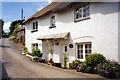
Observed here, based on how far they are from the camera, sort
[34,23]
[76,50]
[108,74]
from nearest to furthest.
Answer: [108,74], [76,50], [34,23]

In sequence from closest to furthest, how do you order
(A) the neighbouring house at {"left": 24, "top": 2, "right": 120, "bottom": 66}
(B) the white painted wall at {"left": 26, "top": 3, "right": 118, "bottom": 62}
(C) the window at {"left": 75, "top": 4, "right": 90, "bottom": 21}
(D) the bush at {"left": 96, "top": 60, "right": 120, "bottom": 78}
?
1. (D) the bush at {"left": 96, "top": 60, "right": 120, "bottom": 78}
2. (B) the white painted wall at {"left": 26, "top": 3, "right": 118, "bottom": 62}
3. (A) the neighbouring house at {"left": 24, "top": 2, "right": 120, "bottom": 66}
4. (C) the window at {"left": 75, "top": 4, "right": 90, "bottom": 21}

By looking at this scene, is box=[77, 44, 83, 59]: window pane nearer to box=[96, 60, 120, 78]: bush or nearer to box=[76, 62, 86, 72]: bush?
box=[76, 62, 86, 72]: bush

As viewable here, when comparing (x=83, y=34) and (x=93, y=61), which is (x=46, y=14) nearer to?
(x=83, y=34)

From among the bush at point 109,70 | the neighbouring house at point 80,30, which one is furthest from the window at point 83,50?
the bush at point 109,70

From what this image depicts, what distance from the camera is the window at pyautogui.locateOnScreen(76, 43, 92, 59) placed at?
1662cm

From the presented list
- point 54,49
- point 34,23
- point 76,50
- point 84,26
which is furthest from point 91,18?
point 34,23

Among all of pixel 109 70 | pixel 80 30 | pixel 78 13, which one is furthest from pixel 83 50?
pixel 109 70

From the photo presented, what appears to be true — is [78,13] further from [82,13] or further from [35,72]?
[35,72]

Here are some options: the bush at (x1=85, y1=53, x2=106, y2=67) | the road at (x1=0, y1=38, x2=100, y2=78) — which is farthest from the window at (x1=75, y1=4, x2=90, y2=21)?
the road at (x1=0, y1=38, x2=100, y2=78)

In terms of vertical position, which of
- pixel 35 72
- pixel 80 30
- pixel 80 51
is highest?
pixel 80 30

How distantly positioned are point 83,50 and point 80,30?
1618 mm

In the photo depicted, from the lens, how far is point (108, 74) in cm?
1308

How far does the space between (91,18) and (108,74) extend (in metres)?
4.78

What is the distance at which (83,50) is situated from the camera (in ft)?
56.1
